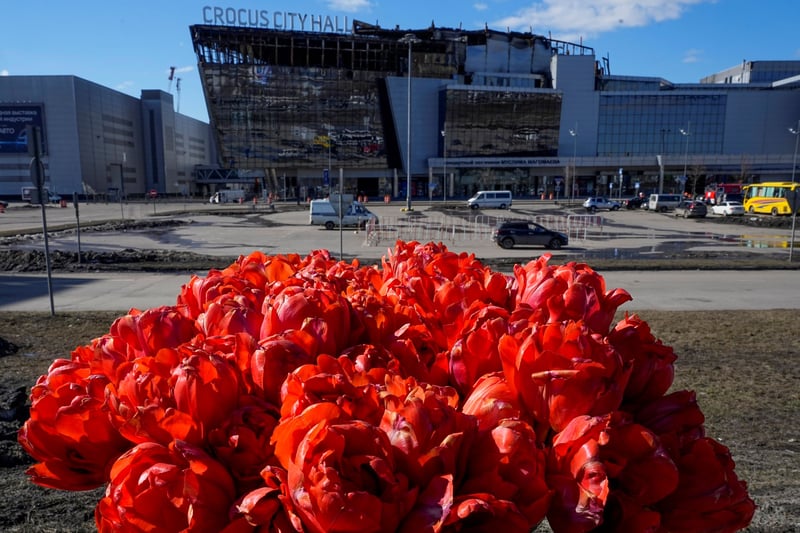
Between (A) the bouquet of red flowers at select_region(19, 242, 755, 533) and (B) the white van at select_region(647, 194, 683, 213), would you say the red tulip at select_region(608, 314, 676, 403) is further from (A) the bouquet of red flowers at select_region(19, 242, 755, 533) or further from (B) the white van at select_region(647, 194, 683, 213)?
(B) the white van at select_region(647, 194, 683, 213)

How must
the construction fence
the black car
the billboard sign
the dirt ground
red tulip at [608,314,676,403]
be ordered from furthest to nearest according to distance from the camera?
1. the billboard sign
2. the construction fence
3. the black car
4. the dirt ground
5. red tulip at [608,314,676,403]

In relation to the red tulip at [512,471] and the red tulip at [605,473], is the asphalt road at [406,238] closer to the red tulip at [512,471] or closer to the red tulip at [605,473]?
the red tulip at [605,473]

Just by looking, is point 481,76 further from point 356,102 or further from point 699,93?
point 699,93

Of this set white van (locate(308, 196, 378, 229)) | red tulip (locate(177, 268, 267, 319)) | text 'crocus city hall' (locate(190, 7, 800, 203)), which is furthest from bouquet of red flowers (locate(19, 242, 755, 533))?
text 'crocus city hall' (locate(190, 7, 800, 203))

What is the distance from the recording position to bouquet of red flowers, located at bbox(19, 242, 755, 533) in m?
1.37

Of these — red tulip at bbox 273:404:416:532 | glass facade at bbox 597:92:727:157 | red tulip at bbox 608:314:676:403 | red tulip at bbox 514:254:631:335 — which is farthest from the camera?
glass facade at bbox 597:92:727:157

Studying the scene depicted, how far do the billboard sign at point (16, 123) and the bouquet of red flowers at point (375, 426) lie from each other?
10280 centimetres

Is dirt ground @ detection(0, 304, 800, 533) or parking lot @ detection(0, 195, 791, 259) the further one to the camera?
parking lot @ detection(0, 195, 791, 259)

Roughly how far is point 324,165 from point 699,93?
62.5 metres

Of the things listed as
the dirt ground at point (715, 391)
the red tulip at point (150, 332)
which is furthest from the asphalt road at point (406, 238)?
the red tulip at point (150, 332)

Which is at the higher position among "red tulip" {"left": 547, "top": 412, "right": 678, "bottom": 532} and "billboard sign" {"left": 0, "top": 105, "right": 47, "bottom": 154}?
"billboard sign" {"left": 0, "top": 105, "right": 47, "bottom": 154}

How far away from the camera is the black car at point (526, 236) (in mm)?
25734

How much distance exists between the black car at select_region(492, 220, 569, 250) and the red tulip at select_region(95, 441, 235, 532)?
25047mm

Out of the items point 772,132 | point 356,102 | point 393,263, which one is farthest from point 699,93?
point 393,263
